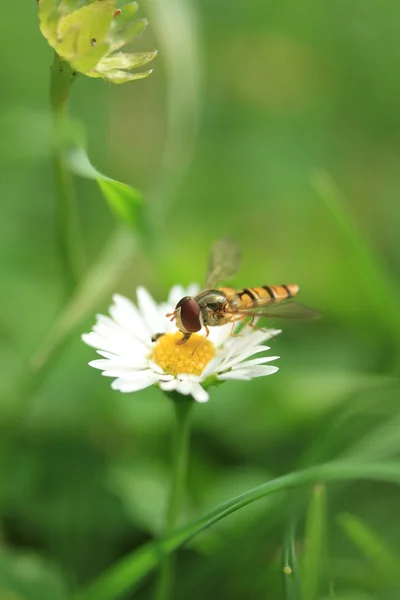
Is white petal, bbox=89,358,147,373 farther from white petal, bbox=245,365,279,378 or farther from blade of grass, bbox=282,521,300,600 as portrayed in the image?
blade of grass, bbox=282,521,300,600

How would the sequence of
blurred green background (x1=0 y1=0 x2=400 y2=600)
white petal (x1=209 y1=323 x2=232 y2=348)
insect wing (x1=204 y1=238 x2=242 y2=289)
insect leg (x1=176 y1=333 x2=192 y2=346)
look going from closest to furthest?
insect leg (x1=176 y1=333 x2=192 y2=346) → white petal (x1=209 y1=323 x2=232 y2=348) → blurred green background (x1=0 y1=0 x2=400 y2=600) → insect wing (x1=204 y1=238 x2=242 y2=289)

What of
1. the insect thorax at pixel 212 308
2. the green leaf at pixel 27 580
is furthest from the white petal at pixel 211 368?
the green leaf at pixel 27 580

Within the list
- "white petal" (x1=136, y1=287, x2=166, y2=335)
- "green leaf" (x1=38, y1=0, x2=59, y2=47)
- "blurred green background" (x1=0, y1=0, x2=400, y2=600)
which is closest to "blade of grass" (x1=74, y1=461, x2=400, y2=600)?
"blurred green background" (x1=0, y1=0, x2=400, y2=600)

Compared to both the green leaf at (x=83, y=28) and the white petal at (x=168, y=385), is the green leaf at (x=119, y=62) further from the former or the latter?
the white petal at (x=168, y=385)

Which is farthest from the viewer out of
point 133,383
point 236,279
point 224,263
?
point 236,279

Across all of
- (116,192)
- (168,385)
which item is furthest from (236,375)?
(116,192)

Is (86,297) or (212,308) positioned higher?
(86,297)

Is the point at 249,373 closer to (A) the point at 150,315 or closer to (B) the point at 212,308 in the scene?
(B) the point at 212,308
